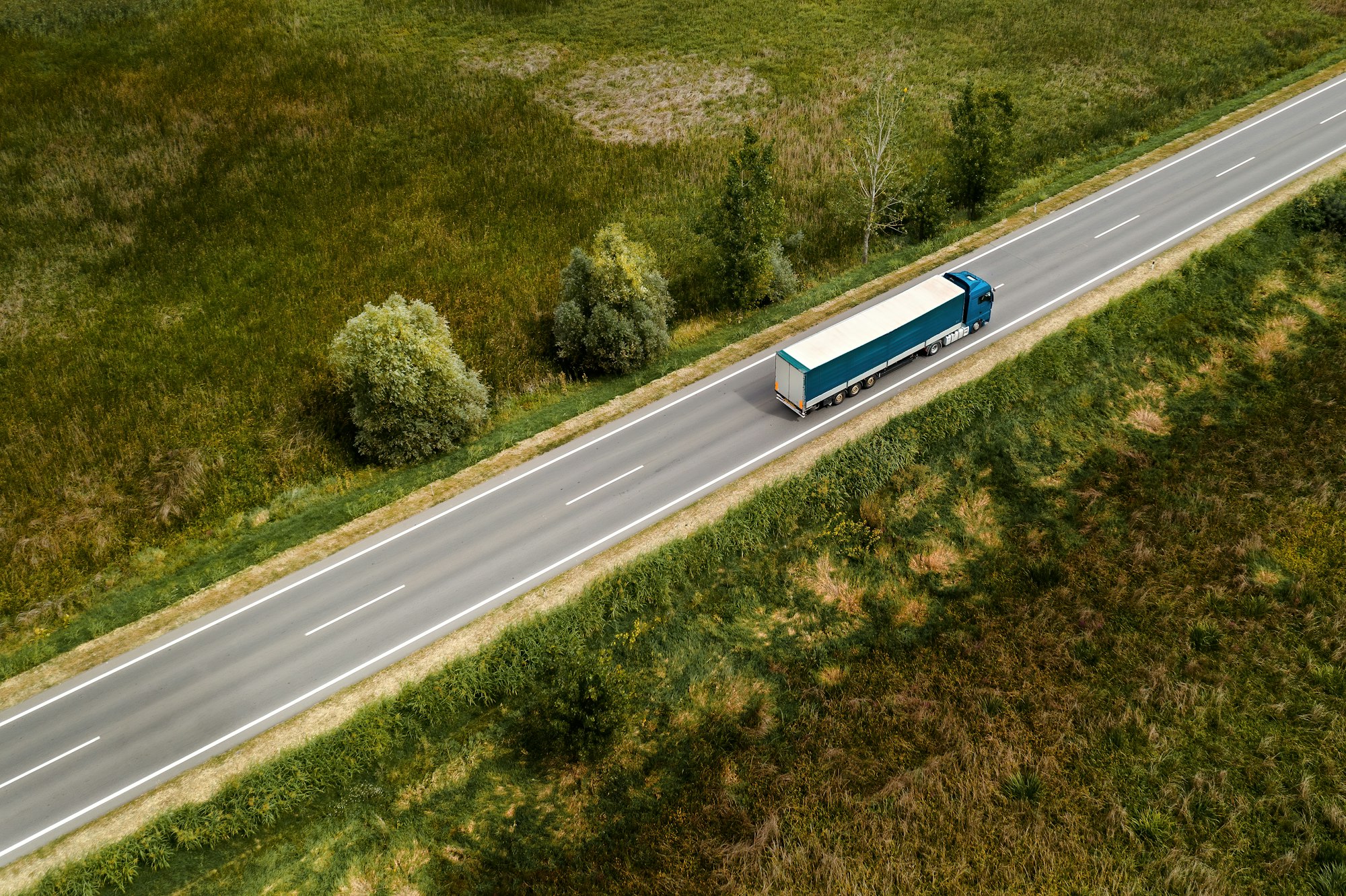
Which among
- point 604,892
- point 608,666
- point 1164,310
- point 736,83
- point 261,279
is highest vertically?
point 736,83

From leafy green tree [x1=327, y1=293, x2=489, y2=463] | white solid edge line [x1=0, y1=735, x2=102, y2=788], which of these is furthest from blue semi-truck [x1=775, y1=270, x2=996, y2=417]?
white solid edge line [x1=0, y1=735, x2=102, y2=788]

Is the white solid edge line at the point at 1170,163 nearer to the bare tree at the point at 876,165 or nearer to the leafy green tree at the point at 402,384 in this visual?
the bare tree at the point at 876,165

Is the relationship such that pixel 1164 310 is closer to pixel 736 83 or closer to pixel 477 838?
pixel 477 838

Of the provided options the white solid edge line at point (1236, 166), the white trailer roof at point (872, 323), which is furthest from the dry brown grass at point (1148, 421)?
the white solid edge line at point (1236, 166)

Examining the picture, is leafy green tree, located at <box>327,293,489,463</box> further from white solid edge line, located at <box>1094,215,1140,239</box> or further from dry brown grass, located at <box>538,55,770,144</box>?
white solid edge line, located at <box>1094,215,1140,239</box>

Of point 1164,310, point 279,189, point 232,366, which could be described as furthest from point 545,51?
point 1164,310

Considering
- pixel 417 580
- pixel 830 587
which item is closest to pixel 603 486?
pixel 417 580
